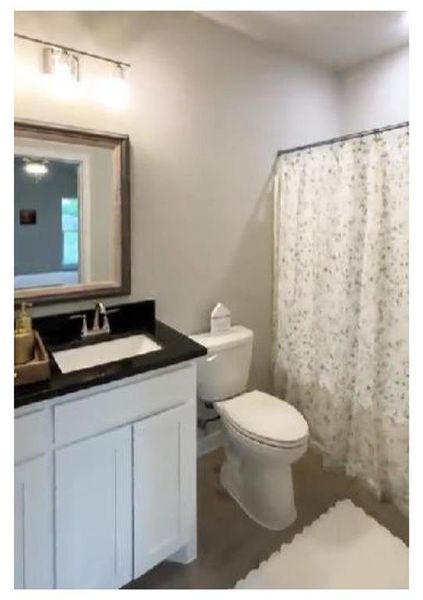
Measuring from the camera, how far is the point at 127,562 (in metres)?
1.44

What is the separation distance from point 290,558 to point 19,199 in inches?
70.6

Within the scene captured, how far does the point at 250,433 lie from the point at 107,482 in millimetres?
687

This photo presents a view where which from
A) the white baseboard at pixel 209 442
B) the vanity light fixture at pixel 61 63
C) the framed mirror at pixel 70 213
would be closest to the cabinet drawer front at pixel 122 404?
the framed mirror at pixel 70 213

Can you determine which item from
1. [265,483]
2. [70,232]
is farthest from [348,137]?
[265,483]

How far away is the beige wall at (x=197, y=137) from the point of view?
1.81m

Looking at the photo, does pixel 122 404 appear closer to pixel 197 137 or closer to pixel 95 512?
pixel 95 512

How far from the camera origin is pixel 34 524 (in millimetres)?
1219

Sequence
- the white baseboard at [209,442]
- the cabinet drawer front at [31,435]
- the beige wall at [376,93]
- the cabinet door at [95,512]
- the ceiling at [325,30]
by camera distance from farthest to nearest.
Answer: the beige wall at [376,93], the white baseboard at [209,442], the ceiling at [325,30], the cabinet door at [95,512], the cabinet drawer front at [31,435]

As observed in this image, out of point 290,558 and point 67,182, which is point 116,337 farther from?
point 290,558

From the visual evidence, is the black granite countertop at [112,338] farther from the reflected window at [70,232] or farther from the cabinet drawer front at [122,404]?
the reflected window at [70,232]

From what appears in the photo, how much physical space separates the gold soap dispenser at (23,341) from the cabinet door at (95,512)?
31 cm

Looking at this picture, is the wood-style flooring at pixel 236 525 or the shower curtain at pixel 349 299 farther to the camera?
the shower curtain at pixel 349 299
